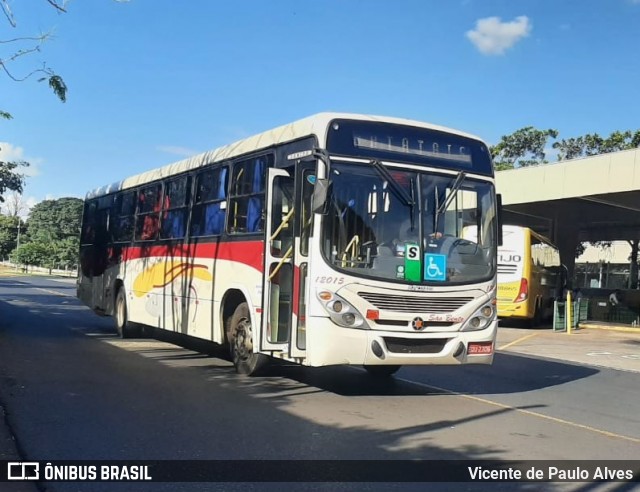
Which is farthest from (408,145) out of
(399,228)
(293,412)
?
(293,412)

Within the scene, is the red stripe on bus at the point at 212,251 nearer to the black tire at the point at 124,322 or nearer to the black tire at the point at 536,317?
the black tire at the point at 124,322

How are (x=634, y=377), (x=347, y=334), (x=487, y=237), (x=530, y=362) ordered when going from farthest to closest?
(x=530, y=362) → (x=634, y=377) → (x=487, y=237) → (x=347, y=334)

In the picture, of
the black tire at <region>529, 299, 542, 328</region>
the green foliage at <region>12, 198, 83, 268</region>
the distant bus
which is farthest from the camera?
the green foliage at <region>12, 198, 83, 268</region>

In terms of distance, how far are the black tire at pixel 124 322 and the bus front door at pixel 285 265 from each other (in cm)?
706

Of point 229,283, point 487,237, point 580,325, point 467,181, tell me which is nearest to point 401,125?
point 467,181

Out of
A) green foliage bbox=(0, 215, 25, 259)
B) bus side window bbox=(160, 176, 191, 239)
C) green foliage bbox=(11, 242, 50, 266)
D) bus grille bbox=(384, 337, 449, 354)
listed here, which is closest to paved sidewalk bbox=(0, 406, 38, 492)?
bus grille bbox=(384, 337, 449, 354)

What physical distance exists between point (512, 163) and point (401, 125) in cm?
5000

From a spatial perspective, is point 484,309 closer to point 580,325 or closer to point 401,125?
point 401,125

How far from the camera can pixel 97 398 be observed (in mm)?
8117

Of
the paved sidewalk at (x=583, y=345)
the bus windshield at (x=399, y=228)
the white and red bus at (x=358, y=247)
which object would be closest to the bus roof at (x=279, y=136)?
the white and red bus at (x=358, y=247)

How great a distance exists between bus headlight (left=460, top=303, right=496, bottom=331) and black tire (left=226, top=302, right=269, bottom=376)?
116 inches

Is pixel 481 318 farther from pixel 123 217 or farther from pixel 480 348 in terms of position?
pixel 123 217

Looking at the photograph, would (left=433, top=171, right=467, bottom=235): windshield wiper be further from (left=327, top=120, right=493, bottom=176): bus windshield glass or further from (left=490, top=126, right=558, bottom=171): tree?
(left=490, top=126, right=558, bottom=171): tree

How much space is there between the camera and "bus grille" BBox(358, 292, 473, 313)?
26.2ft
